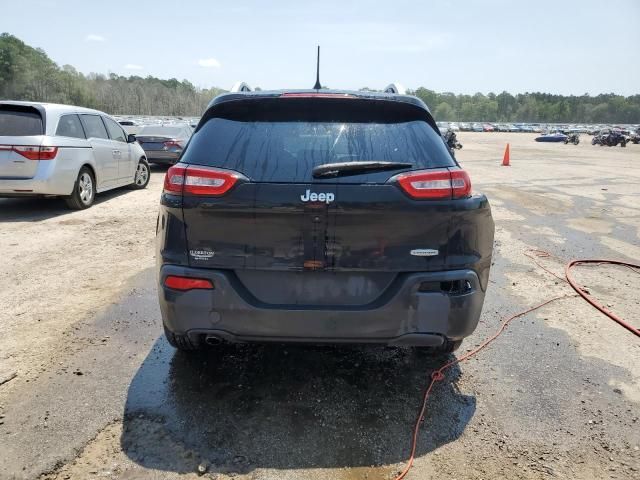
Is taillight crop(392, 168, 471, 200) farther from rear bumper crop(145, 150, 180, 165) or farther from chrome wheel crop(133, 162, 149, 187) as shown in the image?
rear bumper crop(145, 150, 180, 165)

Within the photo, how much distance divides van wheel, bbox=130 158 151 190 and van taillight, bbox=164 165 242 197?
8.64 meters

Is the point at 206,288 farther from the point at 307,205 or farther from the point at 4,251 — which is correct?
the point at 4,251

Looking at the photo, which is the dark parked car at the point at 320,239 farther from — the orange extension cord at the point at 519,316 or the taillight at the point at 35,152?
the taillight at the point at 35,152

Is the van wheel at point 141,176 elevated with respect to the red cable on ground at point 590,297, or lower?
elevated

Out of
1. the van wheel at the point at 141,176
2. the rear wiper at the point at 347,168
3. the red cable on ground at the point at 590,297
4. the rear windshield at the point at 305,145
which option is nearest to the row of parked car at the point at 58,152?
the van wheel at the point at 141,176

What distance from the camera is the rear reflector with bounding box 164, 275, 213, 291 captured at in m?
2.44

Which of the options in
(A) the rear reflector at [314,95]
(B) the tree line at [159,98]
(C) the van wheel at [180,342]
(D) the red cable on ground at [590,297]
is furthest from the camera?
(B) the tree line at [159,98]

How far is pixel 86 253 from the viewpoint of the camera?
18.7 feet

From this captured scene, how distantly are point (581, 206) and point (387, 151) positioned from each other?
931 centimetres

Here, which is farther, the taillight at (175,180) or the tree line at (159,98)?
the tree line at (159,98)

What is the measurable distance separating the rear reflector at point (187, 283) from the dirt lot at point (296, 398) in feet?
2.50

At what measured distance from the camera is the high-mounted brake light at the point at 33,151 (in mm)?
7055

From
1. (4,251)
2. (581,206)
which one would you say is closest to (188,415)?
(4,251)

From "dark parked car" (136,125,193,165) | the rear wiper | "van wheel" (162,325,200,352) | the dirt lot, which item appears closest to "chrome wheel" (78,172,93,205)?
the dirt lot
